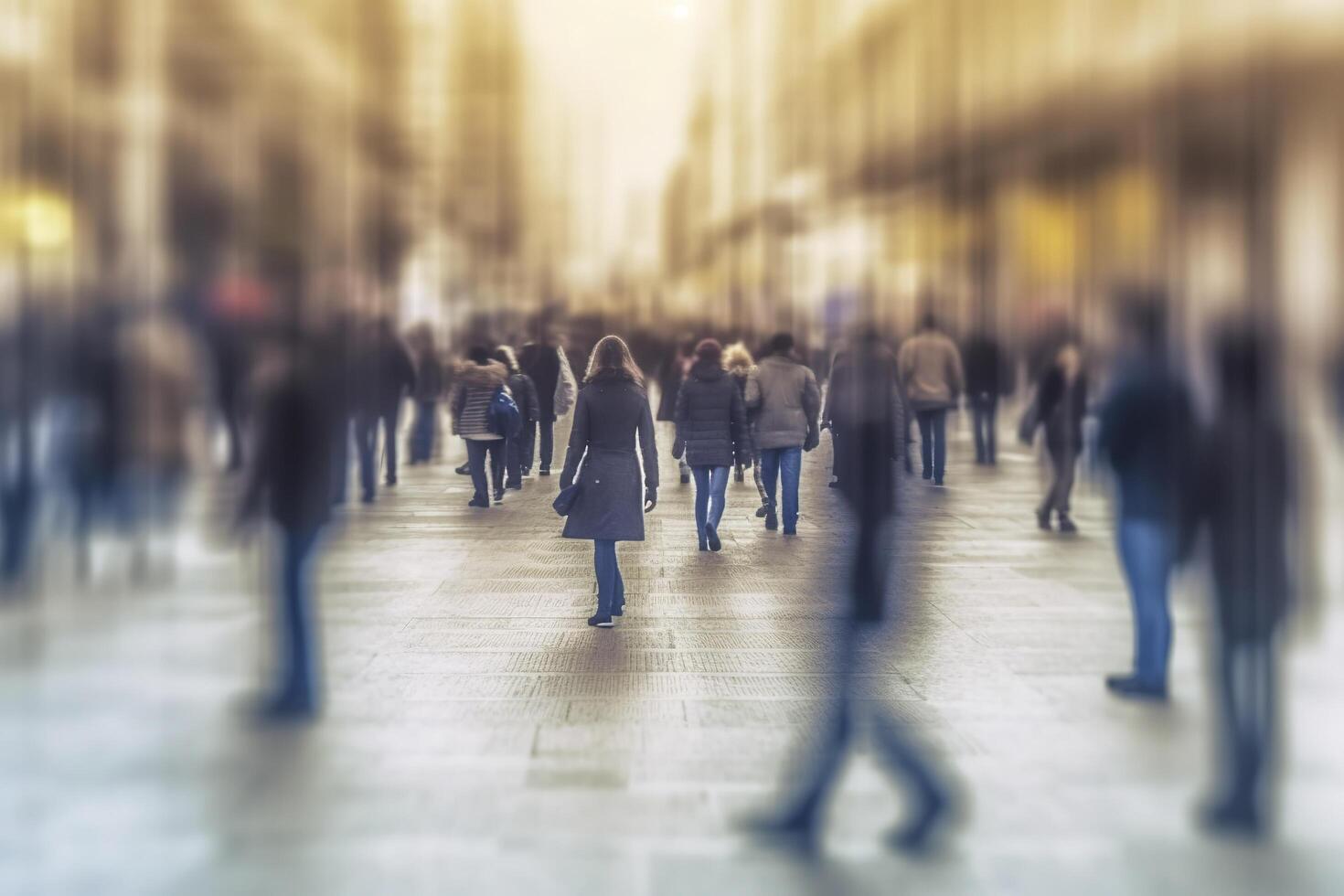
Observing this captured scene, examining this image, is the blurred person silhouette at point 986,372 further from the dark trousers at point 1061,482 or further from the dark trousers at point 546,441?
the dark trousers at point 1061,482

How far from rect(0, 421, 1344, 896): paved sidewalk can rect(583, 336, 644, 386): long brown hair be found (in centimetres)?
140

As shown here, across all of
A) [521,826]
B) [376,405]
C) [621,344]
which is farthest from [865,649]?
[376,405]

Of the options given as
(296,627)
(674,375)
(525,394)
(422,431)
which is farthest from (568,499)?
(422,431)

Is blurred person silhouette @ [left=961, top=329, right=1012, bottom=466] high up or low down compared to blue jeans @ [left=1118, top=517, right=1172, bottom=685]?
up

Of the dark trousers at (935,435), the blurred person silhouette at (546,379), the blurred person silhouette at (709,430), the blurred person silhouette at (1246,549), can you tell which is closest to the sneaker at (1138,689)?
the blurred person silhouette at (1246,549)

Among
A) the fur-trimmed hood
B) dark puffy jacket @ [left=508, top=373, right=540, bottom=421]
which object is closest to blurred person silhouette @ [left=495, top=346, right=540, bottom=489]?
dark puffy jacket @ [left=508, top=373, right=540, bottom=421]

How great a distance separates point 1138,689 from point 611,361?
3.42 metres

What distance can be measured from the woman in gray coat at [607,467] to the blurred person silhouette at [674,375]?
9.04 metres

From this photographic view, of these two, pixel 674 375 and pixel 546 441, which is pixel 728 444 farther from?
pixel 546 441

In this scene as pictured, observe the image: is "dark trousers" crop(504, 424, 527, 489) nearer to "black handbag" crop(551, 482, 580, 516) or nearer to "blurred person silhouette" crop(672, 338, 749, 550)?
"blurred person silhouette" crop(672, 338, 749, 550)

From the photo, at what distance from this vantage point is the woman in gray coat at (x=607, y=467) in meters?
9.04

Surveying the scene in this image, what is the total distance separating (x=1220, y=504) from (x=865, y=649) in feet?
9.60

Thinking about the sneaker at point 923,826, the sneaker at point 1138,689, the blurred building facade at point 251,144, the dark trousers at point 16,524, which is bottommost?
the sneaker at point 923,826

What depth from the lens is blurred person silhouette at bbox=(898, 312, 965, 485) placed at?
57.9ft
